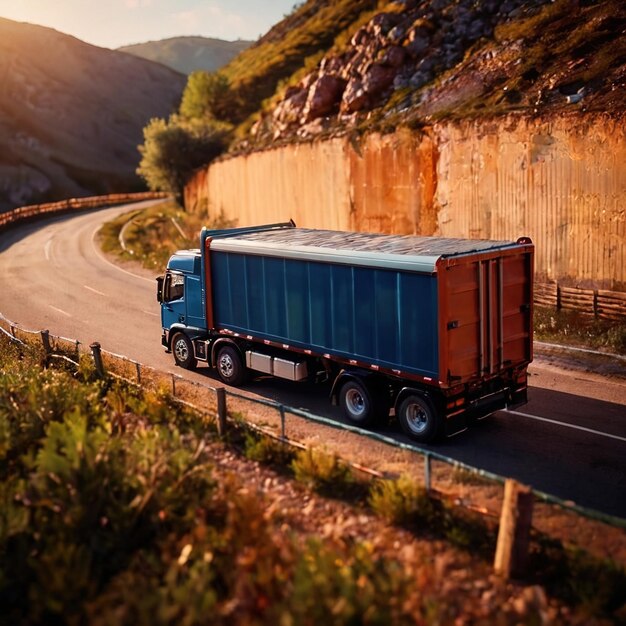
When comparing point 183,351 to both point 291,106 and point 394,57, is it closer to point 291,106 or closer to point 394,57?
point 394,57

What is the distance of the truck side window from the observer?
18.9 metres

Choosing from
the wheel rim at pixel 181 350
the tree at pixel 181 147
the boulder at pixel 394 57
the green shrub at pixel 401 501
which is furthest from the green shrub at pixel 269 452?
the tree at pixel 181 147

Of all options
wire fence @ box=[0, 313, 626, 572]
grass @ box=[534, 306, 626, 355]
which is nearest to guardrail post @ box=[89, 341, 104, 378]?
wire fence @ box=[0, 313, 626, 572]

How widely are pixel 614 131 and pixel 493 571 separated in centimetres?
1466

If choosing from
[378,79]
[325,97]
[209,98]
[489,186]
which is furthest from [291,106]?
[209,98]

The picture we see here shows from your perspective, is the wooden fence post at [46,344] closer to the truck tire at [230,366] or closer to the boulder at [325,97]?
the truck tire at [230,366]

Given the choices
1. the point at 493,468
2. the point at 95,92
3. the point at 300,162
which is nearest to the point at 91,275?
the point at 300,162

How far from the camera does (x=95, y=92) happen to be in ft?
358

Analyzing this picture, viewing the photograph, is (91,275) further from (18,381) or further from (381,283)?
(381,283)

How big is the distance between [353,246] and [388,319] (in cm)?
190

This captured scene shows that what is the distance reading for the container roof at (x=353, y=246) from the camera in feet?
43.4

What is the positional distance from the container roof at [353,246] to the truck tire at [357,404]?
2458 mm

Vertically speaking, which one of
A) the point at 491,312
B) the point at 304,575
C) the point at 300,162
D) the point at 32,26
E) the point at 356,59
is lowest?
the point at 304,575

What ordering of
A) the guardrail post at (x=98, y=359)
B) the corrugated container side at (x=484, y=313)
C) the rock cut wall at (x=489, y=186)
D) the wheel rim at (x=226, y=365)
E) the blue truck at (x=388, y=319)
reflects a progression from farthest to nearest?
1. the rock cut wall at (x=489, y=186)
2. the wheel rim at (x=226, y=365)
3. the guardrail post at (x=98, y=359)
4. the blue truck at (x=388, y=319)
5. the corrugated container side at (x=484, y=313)
